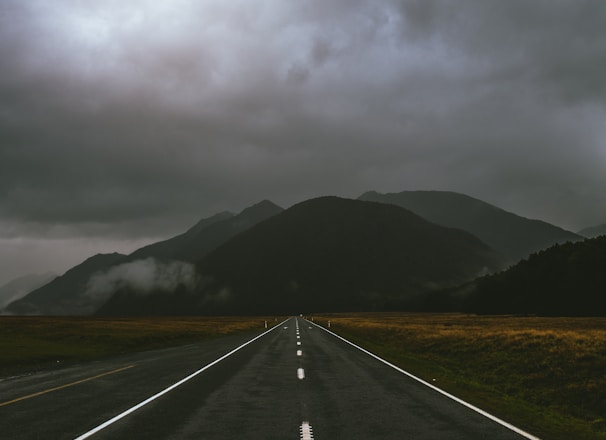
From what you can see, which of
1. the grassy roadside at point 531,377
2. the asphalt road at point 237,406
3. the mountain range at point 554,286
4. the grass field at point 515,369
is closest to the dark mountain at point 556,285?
the mountain range at point 554,286

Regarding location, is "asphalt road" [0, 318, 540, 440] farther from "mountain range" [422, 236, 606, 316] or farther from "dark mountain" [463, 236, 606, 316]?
"mountain range" [422, 236, 606, 316]

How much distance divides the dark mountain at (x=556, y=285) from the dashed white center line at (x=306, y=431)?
9827 centimetres

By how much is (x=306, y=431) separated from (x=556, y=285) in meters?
114

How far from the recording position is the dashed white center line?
9.03 m

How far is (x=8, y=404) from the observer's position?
504 inches

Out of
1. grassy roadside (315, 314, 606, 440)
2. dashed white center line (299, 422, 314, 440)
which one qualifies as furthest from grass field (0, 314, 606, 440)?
dashed white center line (299, 422, 314, 440)

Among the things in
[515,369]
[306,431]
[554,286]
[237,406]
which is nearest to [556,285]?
[554,286]

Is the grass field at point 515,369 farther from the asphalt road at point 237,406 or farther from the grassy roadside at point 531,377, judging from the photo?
the asphalt road at point 237,406

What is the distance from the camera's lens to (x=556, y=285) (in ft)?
353

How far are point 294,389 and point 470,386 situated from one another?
634 centimetres

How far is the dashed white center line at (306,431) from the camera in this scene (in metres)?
9.03

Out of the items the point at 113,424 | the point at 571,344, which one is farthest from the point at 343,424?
the point at 571,344

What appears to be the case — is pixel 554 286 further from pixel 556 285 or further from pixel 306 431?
pixel 306 431

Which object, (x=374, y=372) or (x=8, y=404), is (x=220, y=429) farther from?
(x=374, y=372)
